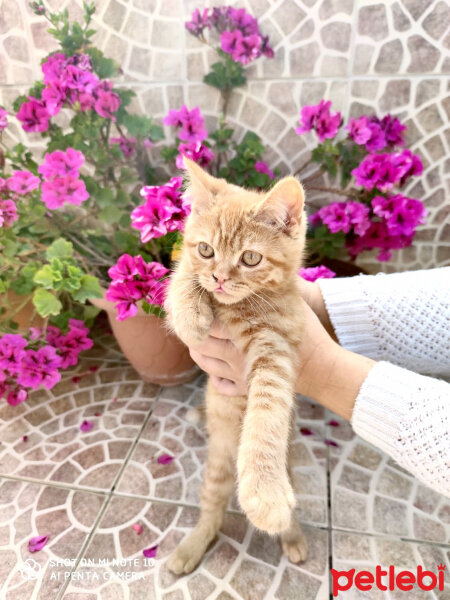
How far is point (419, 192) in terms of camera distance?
1539mm

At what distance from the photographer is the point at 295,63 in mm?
1397

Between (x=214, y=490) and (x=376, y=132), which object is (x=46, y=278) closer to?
(x=214, y=490)

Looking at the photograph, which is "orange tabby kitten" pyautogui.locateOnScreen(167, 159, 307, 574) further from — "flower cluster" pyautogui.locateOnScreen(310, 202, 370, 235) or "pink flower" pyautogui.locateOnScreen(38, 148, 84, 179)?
"flower cluster" pyautogui.locateOnScreen(310, 202, 370, 235)

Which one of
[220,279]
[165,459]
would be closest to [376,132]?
[220,279]

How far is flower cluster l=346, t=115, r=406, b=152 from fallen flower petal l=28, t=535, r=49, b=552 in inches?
56.4

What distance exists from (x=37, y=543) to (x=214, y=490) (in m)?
0.45

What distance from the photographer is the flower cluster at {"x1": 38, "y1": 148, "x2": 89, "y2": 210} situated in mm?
1119

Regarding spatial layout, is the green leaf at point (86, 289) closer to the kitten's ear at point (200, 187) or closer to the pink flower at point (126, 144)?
the kitten's ear at point (200, 187)

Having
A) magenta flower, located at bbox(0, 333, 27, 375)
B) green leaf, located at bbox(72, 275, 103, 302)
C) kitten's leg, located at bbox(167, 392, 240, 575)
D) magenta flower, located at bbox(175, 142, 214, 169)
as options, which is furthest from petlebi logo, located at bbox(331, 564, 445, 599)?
magenta flower, located at bbox(175, 142, 214, 169)

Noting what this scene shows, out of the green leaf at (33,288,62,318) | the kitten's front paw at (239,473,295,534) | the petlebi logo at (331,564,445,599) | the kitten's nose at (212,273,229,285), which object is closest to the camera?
the kitten's front paw at (239,473,295,534)

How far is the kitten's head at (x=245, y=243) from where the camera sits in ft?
2.72

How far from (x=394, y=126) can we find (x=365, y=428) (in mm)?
1036

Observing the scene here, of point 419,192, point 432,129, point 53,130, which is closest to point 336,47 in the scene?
point 432,129

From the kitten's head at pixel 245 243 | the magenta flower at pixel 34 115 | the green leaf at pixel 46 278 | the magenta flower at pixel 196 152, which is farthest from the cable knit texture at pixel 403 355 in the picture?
the magenta flower at pixel 34 115
